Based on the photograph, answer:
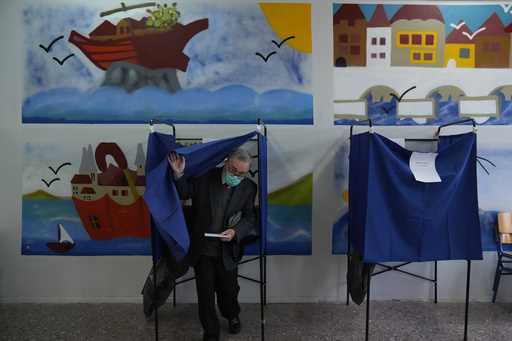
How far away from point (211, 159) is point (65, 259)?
163 centimetres

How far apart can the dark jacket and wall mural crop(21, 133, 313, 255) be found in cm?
58

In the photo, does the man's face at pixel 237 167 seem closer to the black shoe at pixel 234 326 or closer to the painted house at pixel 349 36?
the black shoe at pixel 234 326

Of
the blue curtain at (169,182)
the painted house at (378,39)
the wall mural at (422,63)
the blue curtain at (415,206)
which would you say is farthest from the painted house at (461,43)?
the blue curtain at (169,182)

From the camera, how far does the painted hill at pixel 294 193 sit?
289cm

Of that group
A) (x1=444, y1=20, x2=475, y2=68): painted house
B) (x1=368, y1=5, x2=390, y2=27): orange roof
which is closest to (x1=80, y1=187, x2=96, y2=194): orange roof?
(x1=368, y1=5, x2=390, y2=27): orange roof

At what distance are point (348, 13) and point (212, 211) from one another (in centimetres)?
191

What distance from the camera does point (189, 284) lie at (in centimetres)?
292

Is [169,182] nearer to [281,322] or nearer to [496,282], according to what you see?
[281,322]

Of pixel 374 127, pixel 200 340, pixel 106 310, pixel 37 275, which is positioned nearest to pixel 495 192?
pixel 374 127

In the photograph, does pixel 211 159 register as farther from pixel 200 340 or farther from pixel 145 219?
pixel 200 340

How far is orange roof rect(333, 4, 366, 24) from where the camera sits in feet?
9.34

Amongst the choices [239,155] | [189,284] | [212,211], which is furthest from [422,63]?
[189,284]

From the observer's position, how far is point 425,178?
218 cm

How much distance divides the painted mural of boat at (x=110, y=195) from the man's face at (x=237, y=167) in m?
0.94
